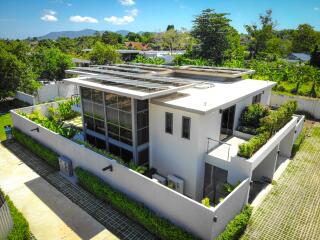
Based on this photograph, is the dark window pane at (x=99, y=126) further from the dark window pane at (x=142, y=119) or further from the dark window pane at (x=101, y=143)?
the dark window pane at (x=142, y=119)

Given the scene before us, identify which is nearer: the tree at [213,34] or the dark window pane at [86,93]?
the dark window pane at [86,93]

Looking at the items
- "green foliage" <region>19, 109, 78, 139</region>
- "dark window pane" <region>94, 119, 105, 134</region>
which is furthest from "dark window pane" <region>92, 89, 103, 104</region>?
"green foliage" <region>19, 109, 78, 139</region>

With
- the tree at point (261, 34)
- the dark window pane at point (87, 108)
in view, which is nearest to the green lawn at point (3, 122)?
the dark window pane at point (87, 108)

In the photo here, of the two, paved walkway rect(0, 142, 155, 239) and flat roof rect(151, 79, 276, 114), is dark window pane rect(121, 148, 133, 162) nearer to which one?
paved walkway rect(0, 142, 155, 239)

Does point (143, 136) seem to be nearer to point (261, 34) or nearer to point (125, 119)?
point (125, 119)

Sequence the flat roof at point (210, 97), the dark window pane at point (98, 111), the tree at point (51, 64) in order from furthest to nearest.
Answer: the tree at point (51, 64)
the dark window pane at point (98, 111)
the flat roof at point (210, 97)

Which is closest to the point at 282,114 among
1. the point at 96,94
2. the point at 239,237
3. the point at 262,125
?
the point at 262,125
